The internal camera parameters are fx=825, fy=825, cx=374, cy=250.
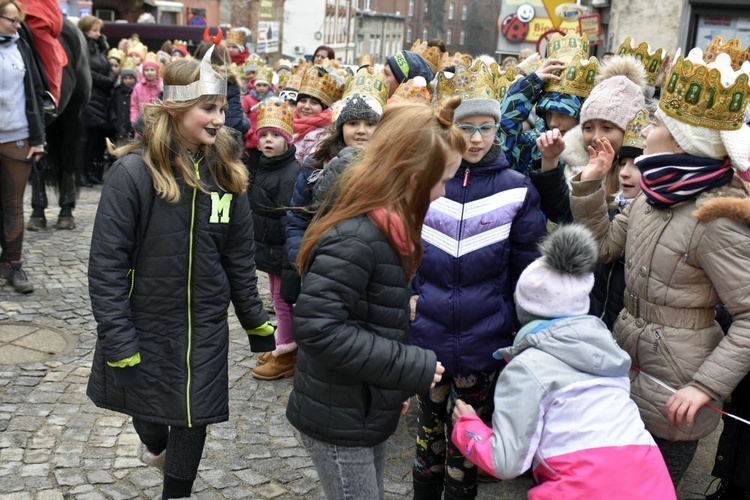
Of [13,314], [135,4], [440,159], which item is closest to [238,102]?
[13,314]

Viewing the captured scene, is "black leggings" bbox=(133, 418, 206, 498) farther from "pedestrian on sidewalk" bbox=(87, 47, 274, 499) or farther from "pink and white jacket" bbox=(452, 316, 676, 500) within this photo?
"pink and white jacket" bbox=(452, 316, 676, 500)

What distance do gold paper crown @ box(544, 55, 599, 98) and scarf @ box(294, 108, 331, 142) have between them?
1961mm

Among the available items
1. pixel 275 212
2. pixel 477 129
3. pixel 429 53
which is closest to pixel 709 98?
pixel 477 129

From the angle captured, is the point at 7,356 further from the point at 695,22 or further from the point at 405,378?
the point at 695,22

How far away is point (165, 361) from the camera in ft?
10.8

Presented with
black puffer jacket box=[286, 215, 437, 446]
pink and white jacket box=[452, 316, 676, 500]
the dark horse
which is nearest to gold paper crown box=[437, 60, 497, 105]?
black puffer jacket box=[286, 215, 437, 446]

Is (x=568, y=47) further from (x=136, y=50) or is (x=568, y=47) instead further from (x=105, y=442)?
(x=136, y=50)

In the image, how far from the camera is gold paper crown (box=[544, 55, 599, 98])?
4535mm

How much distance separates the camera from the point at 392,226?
2.61 m

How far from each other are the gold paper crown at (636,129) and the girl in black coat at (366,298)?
1.52 m

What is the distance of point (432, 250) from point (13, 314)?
3.91 metres

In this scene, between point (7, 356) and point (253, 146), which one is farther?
point (253, 146)

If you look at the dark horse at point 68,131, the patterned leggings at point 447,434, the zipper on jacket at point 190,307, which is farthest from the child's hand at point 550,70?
the dark horse at point 68,131

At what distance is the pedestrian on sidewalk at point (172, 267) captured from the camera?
313cm
